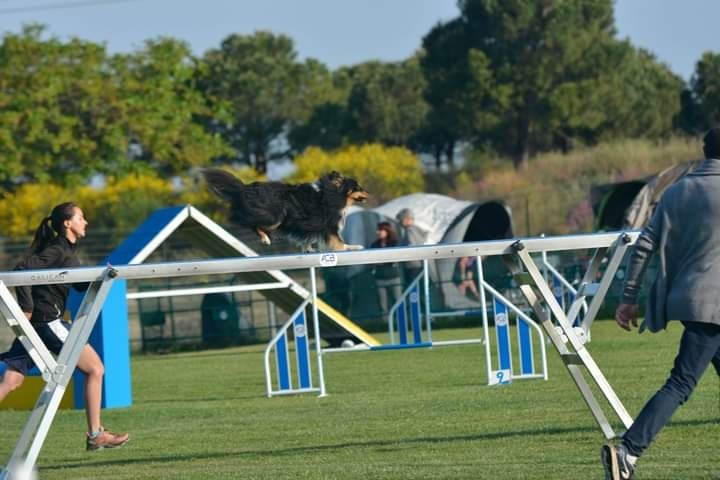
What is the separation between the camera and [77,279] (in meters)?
6.68

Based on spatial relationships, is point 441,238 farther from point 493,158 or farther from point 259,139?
point 259,139

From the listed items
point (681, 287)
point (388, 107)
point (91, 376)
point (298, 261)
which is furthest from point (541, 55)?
point (681, 287)

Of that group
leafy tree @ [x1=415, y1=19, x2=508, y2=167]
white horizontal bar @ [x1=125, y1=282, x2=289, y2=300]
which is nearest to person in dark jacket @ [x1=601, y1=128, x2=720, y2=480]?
white horizontal bar @ [x1=125, y1=282, x2=289, y2=300]

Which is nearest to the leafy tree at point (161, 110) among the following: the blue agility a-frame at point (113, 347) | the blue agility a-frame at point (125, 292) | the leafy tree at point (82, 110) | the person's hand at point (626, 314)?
the leafy tree at point (82, 110)

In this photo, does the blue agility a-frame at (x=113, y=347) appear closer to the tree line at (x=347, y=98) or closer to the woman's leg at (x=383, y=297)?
the woman's leg at (x=383, y=297)

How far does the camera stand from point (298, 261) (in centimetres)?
678

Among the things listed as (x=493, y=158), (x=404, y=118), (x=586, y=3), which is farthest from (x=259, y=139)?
(x=586, y=3)

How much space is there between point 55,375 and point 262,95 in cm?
5603

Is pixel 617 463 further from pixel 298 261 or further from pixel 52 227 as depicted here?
pixel 52 227

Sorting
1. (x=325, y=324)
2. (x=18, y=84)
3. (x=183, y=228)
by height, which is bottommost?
(x=325, y=324)

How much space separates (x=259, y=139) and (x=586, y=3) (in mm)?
19473

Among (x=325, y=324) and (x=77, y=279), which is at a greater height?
(x=77, y=279)

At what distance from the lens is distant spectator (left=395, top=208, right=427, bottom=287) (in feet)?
62.8

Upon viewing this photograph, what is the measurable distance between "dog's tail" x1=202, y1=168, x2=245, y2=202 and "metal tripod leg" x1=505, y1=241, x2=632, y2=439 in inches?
196
